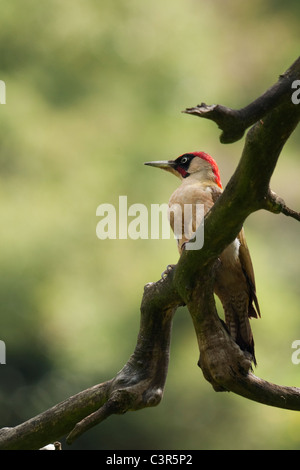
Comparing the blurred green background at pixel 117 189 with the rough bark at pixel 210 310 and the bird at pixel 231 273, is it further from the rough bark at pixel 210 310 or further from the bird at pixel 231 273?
the rough bark at pixel 210 310

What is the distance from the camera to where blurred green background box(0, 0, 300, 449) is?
3.52 m

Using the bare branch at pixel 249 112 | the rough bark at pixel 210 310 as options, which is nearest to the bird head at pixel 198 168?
the rough bark at pixel 210 310

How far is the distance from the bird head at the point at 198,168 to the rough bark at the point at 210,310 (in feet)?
2.45

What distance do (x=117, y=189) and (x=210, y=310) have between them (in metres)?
2.46

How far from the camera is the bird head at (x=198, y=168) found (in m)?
2.28

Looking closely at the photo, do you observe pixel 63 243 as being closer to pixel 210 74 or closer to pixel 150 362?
pixel 210 74

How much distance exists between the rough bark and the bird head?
0.75 meters

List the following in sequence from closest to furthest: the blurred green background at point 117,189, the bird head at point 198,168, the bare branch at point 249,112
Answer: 1. the bare branch at point 249,112
2. the bird head at point 198,168
3. the blurred green background at point 117,189

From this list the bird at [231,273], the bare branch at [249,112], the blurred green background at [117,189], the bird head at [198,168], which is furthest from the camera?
the blurred green background at [117,189]

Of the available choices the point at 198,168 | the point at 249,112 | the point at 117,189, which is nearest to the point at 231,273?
the point at 198,168

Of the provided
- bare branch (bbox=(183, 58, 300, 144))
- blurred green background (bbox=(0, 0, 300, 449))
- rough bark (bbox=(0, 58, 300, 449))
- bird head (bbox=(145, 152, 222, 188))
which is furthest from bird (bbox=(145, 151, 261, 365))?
blurred green background (bbox=(0, 0, 300, 449))

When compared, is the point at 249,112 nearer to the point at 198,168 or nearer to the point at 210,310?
the point at 210,310

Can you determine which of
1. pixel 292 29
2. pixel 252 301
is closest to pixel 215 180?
pixel 252 301

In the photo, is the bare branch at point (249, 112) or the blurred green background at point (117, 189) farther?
the blurred green background at point (117, 189)
